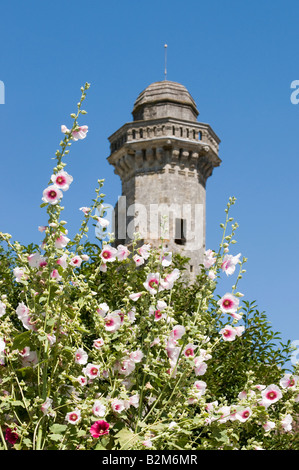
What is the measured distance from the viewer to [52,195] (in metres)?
6.11

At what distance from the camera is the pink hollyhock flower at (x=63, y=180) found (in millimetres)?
6148

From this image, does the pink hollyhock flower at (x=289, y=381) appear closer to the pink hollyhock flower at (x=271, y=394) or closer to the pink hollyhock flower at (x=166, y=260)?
the pink hollyhock flower at (x=271, y=394)

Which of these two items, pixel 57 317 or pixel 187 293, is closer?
pixel 57 317

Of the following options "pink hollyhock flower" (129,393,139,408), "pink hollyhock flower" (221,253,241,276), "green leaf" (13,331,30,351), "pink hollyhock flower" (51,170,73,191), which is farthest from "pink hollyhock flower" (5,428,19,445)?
"pink hollyhock flower" (221,253,241,276)

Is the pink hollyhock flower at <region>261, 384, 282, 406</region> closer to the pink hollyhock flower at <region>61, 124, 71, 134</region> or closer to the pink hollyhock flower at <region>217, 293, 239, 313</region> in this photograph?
the pink hollyhock flower at <region>217, 293, 239, 313</region>

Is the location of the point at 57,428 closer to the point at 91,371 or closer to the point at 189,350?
the point at 91,371

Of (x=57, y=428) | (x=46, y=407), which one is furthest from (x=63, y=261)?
(x=57, y=428)

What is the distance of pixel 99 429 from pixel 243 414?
123 centimetres

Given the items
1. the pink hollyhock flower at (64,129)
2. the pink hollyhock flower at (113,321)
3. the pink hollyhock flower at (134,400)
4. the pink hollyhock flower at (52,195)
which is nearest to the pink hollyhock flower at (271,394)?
the pink hollyhock flower at (134,400)

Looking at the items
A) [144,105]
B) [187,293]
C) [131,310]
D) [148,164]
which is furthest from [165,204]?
[131,310]

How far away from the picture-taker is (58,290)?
234 inches

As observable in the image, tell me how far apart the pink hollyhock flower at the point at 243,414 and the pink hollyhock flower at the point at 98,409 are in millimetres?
1154
